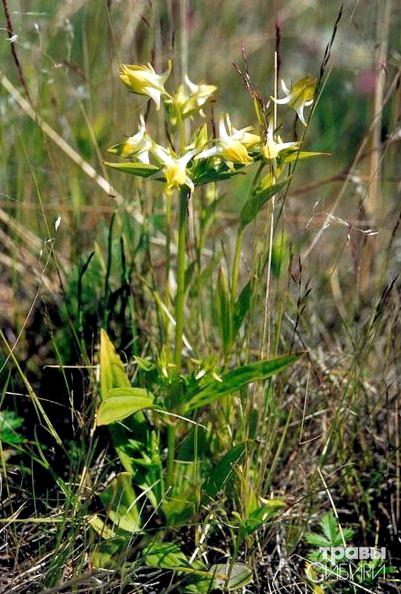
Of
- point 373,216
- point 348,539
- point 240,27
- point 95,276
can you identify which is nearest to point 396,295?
point 373,216

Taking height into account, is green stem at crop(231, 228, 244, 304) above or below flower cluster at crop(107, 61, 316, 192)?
below

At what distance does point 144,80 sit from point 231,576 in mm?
842

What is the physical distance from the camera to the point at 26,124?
7.10ft

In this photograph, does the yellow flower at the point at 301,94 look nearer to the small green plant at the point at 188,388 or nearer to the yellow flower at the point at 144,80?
the small green plant at the point at 188,388

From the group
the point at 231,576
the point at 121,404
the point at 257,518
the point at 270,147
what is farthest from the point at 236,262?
the point at 231,576

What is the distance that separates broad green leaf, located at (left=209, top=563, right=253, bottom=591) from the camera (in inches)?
46.9

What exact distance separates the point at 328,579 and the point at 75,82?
1.97 m

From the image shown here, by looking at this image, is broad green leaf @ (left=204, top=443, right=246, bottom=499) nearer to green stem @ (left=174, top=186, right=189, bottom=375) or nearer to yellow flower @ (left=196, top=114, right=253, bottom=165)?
green stem @ (left=174, top=186, right=189, bottom=375)

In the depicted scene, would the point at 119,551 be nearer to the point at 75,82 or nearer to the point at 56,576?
the point at 56,576

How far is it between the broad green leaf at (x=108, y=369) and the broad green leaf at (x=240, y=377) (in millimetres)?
134

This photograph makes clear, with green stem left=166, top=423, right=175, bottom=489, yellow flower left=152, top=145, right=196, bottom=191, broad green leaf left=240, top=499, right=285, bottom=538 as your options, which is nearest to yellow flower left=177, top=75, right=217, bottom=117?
yellow flower left=152, top=145, right=196, bottom=191

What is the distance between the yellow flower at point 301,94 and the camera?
1.14 metres

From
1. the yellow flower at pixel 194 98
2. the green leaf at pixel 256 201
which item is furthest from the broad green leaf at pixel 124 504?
the yellow flower at pixel 194 98

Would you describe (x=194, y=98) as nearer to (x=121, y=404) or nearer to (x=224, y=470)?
(x=121, y=404)
